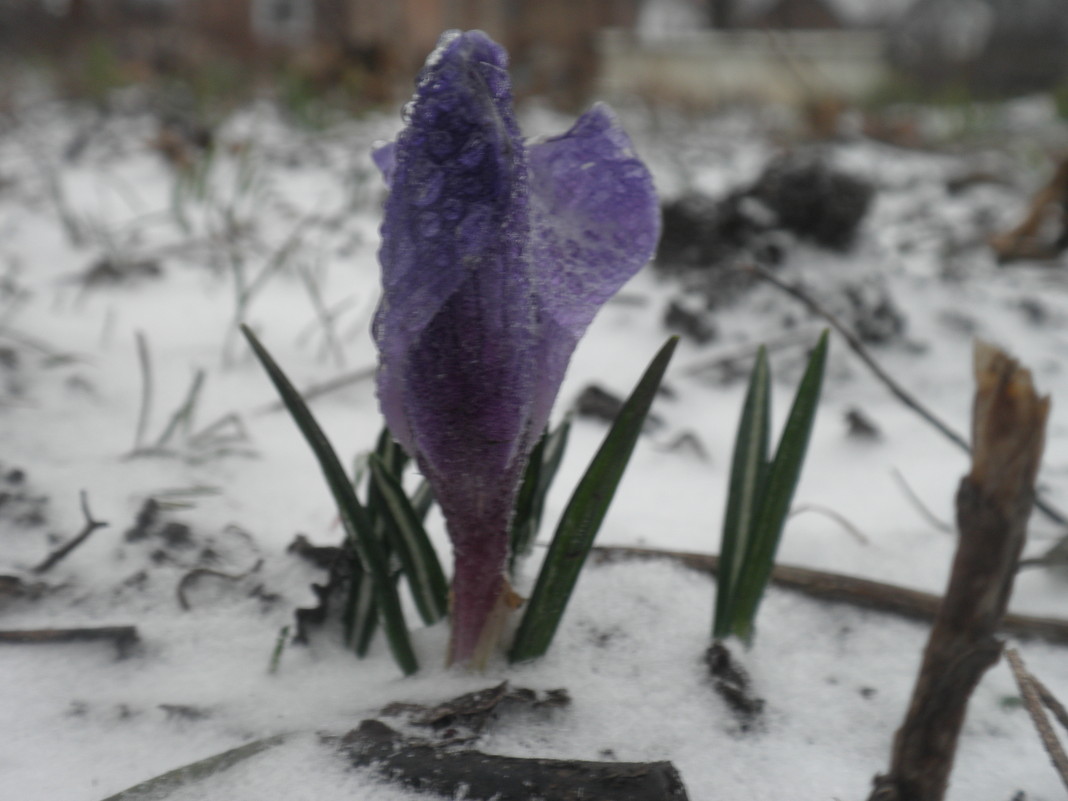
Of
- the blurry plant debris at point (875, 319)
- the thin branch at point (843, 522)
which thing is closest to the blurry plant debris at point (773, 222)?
the blurry plant debris at point (875, 319)

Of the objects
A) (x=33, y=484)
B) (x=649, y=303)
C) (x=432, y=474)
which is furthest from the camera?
(x=649, y=303)

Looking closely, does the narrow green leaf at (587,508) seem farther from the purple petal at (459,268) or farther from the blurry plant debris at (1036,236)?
the blurry plant debris at (1036,236)

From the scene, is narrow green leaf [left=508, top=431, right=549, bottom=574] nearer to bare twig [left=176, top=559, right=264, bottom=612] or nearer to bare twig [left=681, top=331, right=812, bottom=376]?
bare twig [left=176, top=559, right=264, bottom=612]

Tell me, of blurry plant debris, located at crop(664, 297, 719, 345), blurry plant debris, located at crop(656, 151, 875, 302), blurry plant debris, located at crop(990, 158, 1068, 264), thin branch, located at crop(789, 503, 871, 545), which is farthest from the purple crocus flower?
blurry plant debris, located at crop(990, 158, 1068, 264)

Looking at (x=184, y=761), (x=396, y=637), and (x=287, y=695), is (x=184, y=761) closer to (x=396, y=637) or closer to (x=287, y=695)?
(x=287, y=695)

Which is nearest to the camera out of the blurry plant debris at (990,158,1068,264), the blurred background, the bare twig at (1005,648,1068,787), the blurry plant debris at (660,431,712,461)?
the bare twig at (1005,648,1068,787)

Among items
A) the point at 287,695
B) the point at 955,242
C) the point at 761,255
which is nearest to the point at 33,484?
the point at 287,695
